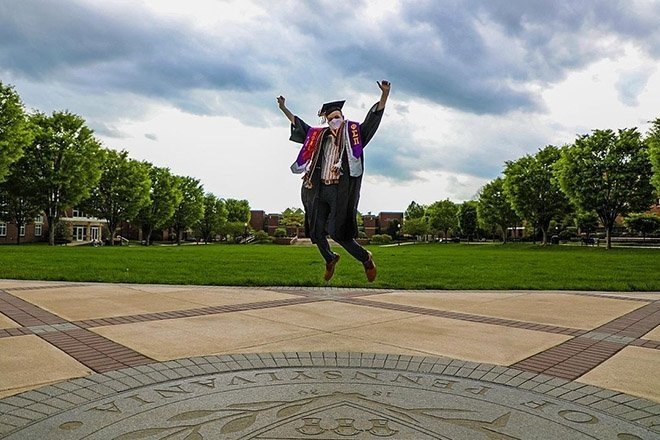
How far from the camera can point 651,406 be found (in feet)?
13.8

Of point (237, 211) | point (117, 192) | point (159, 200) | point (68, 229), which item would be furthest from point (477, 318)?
point (237, 211)

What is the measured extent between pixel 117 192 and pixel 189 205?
53.7ft

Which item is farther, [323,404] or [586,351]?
[586,351]

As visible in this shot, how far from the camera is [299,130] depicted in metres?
5.07

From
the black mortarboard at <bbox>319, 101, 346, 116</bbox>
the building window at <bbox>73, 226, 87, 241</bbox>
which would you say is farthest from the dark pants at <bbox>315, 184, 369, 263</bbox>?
the building window at <bbox>73, 226, 87, 241</bbox>

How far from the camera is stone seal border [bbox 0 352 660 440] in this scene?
3527 millimetres

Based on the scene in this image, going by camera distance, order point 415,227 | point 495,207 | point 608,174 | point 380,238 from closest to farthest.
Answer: point 608,174
point 495,207
point 380,238
point 415,227

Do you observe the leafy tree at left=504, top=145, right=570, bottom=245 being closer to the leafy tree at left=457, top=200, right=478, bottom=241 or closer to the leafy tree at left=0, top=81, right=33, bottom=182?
the leafy tree at left=457, top=200, right=478, bottom=241

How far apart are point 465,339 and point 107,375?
14.3ft

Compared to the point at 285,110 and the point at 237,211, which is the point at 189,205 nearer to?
the point at 237,211

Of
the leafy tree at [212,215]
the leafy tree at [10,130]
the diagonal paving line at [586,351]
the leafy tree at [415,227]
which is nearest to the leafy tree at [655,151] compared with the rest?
the diagonal paving line at [586,351]

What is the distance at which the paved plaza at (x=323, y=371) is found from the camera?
3.65m

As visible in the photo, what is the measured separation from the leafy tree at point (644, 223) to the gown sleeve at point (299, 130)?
5736 cm

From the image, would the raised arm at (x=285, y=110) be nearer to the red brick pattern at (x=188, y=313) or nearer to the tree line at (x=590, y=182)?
the red brick pattern at (x=188, y=313)
